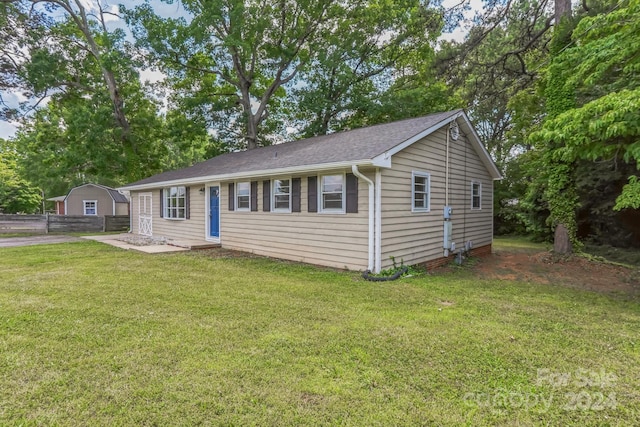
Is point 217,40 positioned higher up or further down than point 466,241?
higher up

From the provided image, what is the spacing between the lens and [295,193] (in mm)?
7961

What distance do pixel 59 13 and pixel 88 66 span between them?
260 cm

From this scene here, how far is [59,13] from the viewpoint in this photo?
1667 cm

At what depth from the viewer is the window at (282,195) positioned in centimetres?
820

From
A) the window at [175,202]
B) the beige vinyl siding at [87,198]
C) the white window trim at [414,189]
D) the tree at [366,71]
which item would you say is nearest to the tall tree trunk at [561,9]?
the white window trim at [414,189]

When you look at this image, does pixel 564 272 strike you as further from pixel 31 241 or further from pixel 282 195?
pixel 31 241

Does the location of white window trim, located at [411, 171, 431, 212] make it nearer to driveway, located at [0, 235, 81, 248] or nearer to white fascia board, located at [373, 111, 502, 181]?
white fascia board, located at [373, 111, 502, 181]

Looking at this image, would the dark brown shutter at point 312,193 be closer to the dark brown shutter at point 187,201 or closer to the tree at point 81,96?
the dark brown shutter at point 187,201

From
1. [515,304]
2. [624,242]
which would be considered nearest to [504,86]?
[624,242]

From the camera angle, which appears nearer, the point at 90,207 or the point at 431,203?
the point at 431,203

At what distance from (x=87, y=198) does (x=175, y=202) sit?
46.9 feet

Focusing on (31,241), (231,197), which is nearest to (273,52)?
(231,197)

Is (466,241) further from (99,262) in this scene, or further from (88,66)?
(88,66)

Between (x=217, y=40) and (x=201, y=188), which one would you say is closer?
(x=201, y=188)
